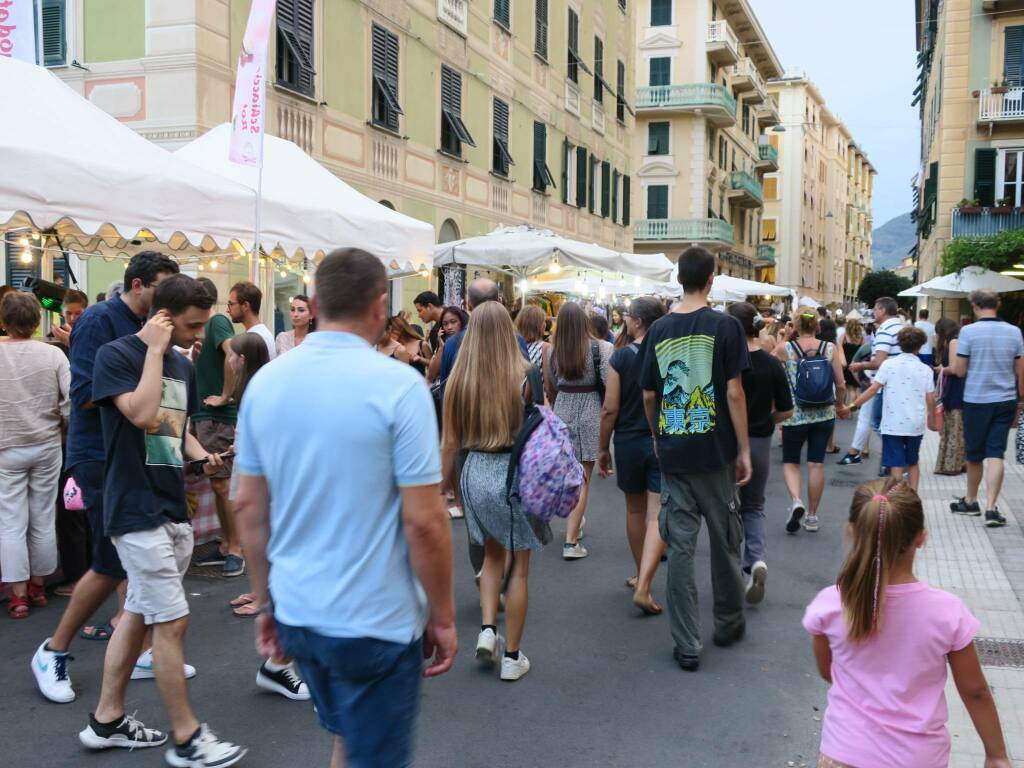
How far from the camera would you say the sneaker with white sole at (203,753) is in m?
3.63

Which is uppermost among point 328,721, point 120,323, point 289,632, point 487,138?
point 487,138

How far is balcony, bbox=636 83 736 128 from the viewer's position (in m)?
41.3

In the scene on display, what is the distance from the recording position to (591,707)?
438 centimetres

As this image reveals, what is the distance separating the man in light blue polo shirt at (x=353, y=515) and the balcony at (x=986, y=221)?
2530 centimetres

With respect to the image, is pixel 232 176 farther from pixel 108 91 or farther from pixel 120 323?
pixel 108 91

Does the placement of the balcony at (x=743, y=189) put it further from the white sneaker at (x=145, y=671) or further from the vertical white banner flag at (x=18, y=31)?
the white sneaker at (x=145, y=671)

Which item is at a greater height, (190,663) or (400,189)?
(400,189)

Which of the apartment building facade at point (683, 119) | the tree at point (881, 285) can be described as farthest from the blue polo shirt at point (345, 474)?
the tree at point (881, 285)

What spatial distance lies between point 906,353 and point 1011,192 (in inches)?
804

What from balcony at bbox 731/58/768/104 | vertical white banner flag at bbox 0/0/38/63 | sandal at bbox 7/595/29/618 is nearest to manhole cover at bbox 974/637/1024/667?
sandal at bbox 7/595/29/618

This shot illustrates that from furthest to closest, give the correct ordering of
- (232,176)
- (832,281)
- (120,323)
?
(832,281)
(232,176)
(120,323)

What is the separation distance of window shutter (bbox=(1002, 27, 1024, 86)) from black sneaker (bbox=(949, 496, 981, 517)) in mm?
21185

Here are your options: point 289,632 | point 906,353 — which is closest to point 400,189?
point 906,353

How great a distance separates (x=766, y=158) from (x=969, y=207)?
1287 inches
